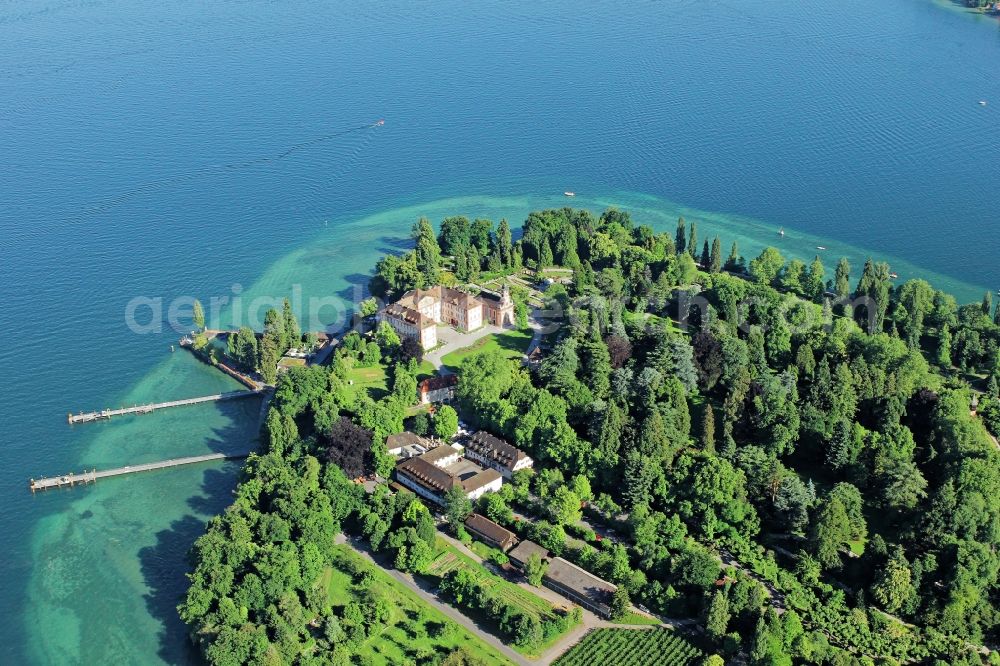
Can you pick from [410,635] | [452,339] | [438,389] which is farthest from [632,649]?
[452,339]

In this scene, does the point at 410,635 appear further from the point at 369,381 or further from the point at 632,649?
the point at 369,381

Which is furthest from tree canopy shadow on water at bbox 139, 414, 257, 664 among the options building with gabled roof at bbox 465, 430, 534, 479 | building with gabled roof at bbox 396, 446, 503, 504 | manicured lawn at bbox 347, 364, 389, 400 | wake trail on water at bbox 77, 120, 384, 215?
wake trail on water at bbox 77, 120, 384, 215

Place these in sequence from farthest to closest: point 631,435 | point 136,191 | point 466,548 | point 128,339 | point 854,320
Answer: point 136,191 < point 128,339 < point 854,320 < point 631,435 < point 466,548

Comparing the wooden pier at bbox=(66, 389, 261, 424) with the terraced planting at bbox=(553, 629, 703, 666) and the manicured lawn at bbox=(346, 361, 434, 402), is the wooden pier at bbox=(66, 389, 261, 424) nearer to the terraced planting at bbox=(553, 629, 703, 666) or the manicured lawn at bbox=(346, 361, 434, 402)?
the manicured lawn at bbox=(346, 361, 434, 402)

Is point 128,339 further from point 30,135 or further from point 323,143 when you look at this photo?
point 30,135

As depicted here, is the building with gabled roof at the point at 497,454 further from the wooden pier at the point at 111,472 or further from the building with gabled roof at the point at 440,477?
the wooden pier at the point at 111,472

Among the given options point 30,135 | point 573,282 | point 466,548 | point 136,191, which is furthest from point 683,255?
point 30,135
